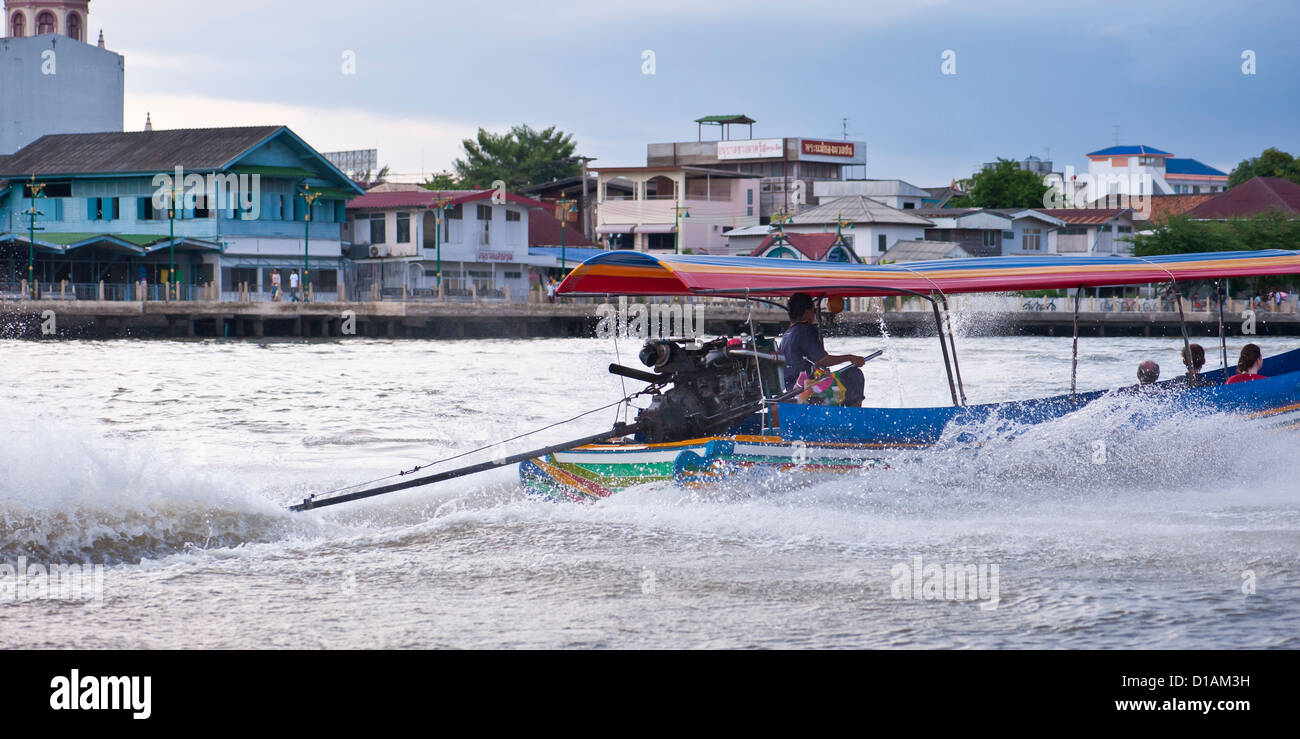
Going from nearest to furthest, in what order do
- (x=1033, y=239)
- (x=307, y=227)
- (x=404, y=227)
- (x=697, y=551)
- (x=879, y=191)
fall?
1. (x=697, y=551)
2. (x=307, y=227)
3. (x=404, y=227)
4. (x=1033, y=239)
5. (x=879, y=191)

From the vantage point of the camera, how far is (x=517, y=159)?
7219 cm

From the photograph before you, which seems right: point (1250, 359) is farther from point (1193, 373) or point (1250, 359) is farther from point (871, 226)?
point (871, 226)

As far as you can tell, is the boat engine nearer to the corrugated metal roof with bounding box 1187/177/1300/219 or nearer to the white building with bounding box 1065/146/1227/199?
the corrugated metal roof with bounding box 1187/177/1300/219

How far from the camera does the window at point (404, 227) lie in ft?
161

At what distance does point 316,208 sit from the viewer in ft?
154

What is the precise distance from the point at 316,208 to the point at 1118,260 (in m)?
40.1

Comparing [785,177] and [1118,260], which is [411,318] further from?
[1118,260]

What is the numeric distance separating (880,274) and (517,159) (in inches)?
2523

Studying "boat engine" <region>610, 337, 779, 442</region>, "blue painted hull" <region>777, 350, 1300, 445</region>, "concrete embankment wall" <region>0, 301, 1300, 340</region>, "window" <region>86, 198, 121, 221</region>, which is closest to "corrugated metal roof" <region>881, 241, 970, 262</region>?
"concrete embankment wall" <region>0, 301, 1300, 340</region>

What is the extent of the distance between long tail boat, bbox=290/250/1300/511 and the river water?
153 mm

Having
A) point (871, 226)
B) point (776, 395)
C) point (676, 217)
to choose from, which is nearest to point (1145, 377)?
point (776, 395)

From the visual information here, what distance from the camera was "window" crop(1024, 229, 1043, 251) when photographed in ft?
186

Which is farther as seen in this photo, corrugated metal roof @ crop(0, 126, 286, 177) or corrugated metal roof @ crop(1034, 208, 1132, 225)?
corrugated metal roof @ crop(1034, 208, 1132, 225)

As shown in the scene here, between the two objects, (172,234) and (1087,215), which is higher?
(1087,215)
